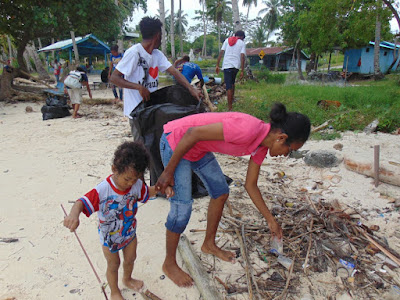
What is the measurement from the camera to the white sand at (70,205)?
229 centimetres

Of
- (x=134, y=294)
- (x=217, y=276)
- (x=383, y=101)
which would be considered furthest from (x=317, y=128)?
(x=134, y=294)

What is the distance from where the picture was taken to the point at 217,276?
7.73 ft

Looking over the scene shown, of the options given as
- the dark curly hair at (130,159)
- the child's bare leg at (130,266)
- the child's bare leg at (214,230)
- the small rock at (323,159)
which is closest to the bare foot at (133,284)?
the child's bare leg at (130,266)

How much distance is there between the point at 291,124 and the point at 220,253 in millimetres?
1376

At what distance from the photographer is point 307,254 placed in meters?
2.46

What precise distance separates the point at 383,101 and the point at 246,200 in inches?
258

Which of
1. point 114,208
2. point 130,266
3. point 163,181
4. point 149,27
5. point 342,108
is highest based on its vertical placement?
point 149,27

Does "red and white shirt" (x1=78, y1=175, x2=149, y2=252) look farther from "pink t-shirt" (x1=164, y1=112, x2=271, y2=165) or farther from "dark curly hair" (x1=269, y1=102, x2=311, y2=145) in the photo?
"dark curly hair" (x1=269, y1=102, x2=311, y2=145)

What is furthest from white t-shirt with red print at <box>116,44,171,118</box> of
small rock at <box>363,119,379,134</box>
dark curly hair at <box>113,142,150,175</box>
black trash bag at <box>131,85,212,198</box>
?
small rock at <box>363,119,379,134</box>

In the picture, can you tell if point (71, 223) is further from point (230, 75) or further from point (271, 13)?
point (271, 13)

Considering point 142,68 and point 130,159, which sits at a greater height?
point 142,68

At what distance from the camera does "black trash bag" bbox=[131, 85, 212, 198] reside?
9.75 ft

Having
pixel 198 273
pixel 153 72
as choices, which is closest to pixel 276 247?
pixel 198 273

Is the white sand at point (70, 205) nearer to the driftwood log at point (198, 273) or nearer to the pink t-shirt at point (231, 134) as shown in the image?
the driftwood log at point (198, 273)
